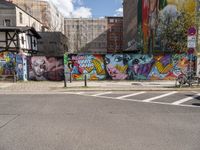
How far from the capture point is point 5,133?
5.14m

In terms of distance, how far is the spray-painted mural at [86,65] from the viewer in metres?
17.3

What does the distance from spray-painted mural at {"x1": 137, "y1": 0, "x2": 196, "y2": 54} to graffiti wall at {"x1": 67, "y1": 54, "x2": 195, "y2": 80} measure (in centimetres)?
394

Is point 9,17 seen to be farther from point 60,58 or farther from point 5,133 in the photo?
point 5,133

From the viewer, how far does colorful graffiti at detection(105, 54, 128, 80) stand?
1738 centimetres

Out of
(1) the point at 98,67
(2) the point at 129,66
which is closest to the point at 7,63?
(1) the point at 98,67

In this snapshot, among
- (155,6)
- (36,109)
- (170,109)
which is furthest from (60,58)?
(155,6)

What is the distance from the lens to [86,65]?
17391mm

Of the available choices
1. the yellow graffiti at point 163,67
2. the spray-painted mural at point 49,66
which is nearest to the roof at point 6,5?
the spray-painted mural at point 49,66

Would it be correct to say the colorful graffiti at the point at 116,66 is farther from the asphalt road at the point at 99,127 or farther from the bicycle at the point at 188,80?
the asphalt road at the point at 99,127

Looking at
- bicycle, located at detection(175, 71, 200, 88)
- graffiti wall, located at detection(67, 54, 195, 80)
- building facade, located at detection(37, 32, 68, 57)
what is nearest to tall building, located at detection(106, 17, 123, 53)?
building facade, located at detection(37, 32, 68, 57)

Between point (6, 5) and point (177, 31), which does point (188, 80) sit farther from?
point (6, 5)

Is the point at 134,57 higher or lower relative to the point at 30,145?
higher

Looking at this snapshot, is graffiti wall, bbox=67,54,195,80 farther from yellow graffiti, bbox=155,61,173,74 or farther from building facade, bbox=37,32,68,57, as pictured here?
building facade, bbox=37,32,68,57

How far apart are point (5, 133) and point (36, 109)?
2631 mm
